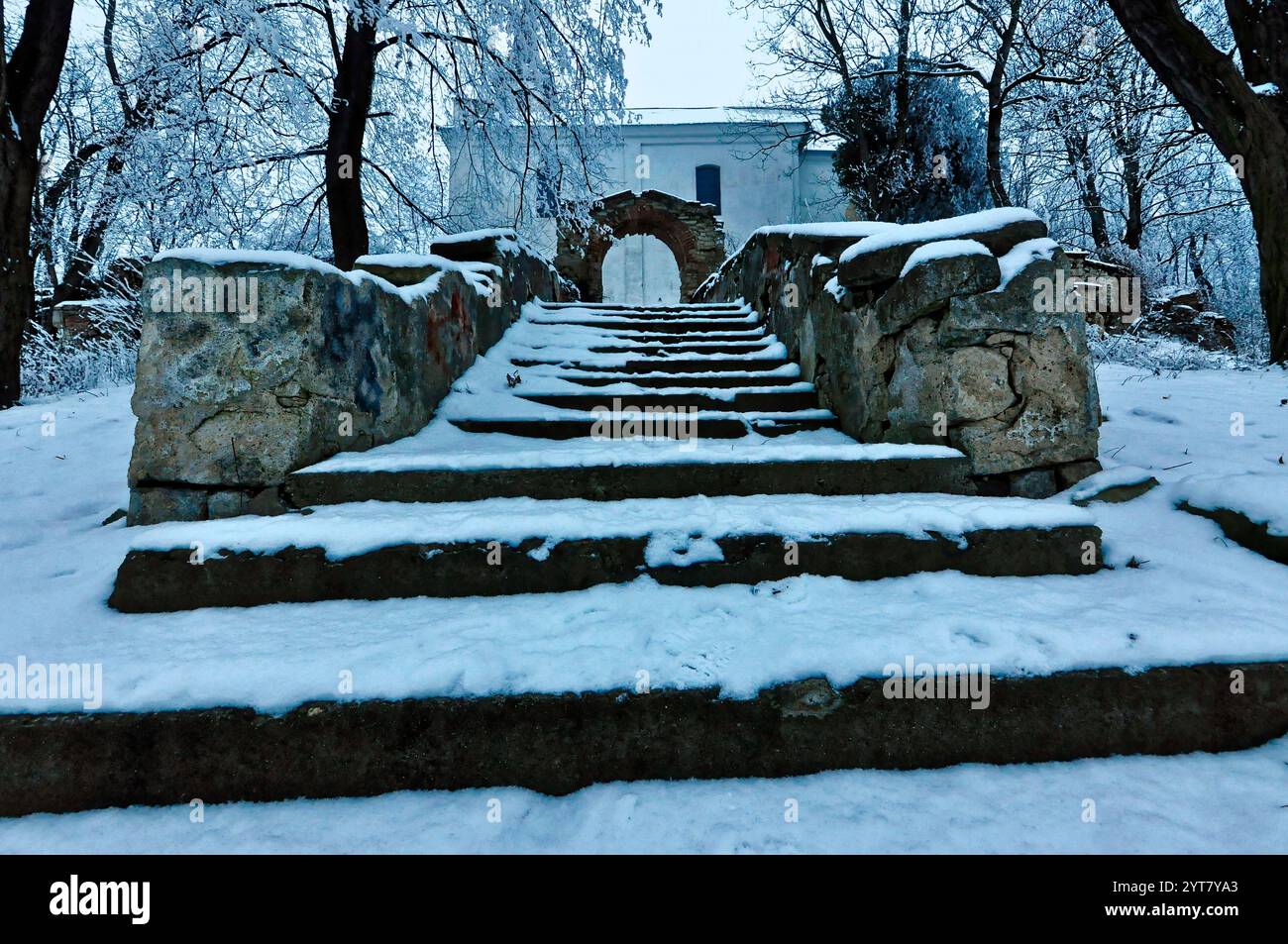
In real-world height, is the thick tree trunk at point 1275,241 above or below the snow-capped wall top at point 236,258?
above

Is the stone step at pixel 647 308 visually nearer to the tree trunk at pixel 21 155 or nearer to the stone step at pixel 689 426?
the stone step at pixel 689 426

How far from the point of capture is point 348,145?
577cm

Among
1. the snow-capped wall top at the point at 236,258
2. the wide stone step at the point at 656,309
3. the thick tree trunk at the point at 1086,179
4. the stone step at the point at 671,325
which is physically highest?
the thick tree trunk at the point at 1086,179

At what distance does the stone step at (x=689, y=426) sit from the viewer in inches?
122

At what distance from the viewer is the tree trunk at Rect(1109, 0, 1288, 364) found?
4.27 meters

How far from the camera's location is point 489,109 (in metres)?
6.33

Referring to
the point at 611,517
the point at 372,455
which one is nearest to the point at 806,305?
the point at 611,517

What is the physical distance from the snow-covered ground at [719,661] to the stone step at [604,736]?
38 millimetres

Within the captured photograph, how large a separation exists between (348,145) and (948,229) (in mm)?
5521

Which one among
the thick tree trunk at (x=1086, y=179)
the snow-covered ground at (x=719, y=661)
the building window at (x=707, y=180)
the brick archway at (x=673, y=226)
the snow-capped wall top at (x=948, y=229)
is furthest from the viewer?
the building window at (x=707, y=180)

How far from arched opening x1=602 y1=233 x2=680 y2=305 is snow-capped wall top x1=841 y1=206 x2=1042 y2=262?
62.3 ft

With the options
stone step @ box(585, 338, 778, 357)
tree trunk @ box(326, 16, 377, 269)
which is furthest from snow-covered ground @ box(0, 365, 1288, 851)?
tree trunk @ box(326, 16, 377, 269)

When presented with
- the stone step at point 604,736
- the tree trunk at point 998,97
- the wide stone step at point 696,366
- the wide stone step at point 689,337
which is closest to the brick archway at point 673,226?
the tree trunk at point 998,97
